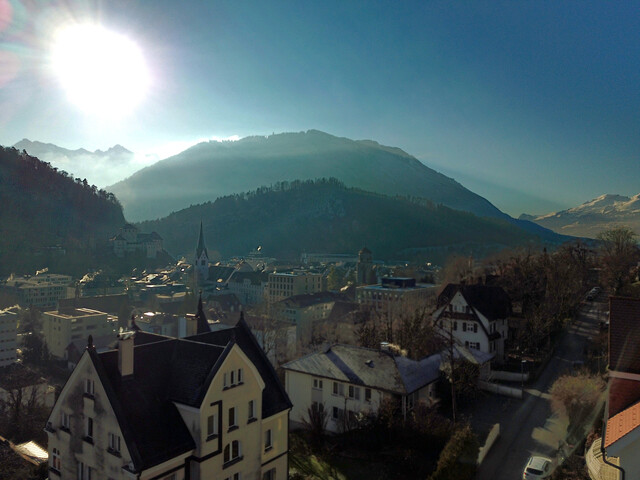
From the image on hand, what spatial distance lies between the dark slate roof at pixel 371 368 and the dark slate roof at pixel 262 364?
741 cm

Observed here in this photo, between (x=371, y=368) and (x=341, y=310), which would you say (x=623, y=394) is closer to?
(x=371, y=368)

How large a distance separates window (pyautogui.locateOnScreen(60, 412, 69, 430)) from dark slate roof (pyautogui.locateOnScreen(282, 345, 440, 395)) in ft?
45.2

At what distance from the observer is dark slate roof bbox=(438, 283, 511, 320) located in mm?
39656

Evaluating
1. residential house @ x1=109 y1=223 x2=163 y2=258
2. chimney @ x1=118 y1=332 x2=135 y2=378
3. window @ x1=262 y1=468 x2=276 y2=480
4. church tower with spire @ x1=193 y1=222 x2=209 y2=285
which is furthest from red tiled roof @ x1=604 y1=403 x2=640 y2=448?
residential house @ x1=109 y1=223 x2=163 y2=258

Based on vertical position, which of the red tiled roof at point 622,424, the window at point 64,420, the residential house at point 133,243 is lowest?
the window at point 64,420

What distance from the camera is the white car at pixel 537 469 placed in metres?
18.8

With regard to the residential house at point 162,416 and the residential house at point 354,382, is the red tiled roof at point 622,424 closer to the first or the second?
the residential house at point 162,416

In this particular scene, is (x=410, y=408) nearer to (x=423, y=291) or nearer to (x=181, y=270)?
(x=423, y=291)

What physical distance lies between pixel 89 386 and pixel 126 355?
1.72 m

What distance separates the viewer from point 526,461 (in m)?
21.0

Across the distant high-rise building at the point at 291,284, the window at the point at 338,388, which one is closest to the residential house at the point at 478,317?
the window at the point at 338,388

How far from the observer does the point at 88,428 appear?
15.8 m

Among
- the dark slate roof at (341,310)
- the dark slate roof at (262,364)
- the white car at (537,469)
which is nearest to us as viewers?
the dark slate roof at (262,364)

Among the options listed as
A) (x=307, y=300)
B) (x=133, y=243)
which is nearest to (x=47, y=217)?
(x=133, y=243)
